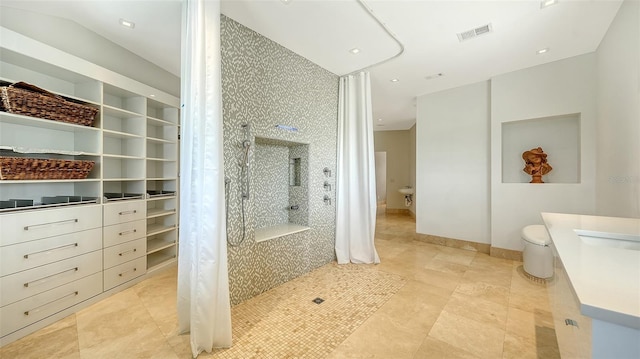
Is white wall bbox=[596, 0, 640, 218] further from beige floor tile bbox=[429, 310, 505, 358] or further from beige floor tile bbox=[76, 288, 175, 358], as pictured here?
beige floor tile bbox=[76, 288, 175, 358]

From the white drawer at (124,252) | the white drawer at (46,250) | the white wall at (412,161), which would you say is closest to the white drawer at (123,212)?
the white drawer at (46,250)

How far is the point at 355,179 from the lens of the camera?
3.43m

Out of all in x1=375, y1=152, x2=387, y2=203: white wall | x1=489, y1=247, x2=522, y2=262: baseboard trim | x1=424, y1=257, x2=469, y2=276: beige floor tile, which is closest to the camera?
x1=424, y1=257, x2=469, y2=276: beige floor tile

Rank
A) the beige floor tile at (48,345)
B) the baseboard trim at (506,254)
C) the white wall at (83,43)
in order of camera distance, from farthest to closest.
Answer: the baseboard trim at (506,254)
the white wall at (83,43)
the beige floor tile at (48,345)

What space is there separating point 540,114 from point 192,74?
4356 mm

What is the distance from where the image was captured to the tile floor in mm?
1686

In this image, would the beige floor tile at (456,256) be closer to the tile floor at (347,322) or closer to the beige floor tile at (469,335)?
the tile floor at (347,322)

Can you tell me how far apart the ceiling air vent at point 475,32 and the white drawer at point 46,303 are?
4.56 metres

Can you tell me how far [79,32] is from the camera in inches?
93.4

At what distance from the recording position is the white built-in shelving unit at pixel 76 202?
6.00 feet

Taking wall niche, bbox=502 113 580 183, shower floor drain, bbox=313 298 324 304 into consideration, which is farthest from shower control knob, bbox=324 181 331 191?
wall niche, bbox=502 113 580 183

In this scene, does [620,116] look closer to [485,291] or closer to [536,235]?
[536,235]

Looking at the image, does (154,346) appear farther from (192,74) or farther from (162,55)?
(162,55)

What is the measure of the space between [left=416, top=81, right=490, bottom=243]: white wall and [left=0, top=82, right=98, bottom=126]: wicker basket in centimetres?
479
